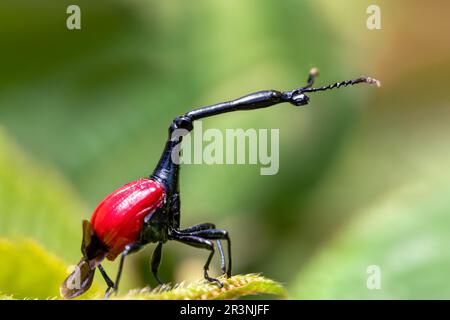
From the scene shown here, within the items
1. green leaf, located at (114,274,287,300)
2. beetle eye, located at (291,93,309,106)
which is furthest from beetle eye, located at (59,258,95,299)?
beetle eye, located at (291,93,309,106)

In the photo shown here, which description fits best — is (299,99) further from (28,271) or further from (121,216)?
(28,271)

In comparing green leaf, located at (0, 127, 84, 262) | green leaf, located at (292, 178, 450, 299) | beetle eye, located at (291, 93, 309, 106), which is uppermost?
beetle eye, located at (291, 93, 309, 106)

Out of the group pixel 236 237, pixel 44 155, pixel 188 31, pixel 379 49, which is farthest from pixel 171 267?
pixel 379 49

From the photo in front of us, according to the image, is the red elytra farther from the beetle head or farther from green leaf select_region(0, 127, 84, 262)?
green leaf select_region(0, 127, 84, 262)

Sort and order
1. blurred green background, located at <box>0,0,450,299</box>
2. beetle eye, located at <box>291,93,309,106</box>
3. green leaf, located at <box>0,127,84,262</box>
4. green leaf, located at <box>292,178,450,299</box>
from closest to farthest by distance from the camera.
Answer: beetle eye, located at <box>291,93,309,106</box> → green leaf, located at <box>0,127,84,262</box> → green leaf, located at <box>292,178,450,299</box> → blurred green background, located at <box>0,0,450,299</box>

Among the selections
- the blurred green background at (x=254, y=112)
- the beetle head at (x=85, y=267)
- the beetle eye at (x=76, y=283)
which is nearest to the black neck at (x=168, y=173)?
the beetle head at (x=85, y=267)

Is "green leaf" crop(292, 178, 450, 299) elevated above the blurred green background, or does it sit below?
below

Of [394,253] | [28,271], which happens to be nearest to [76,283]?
[28,271]
